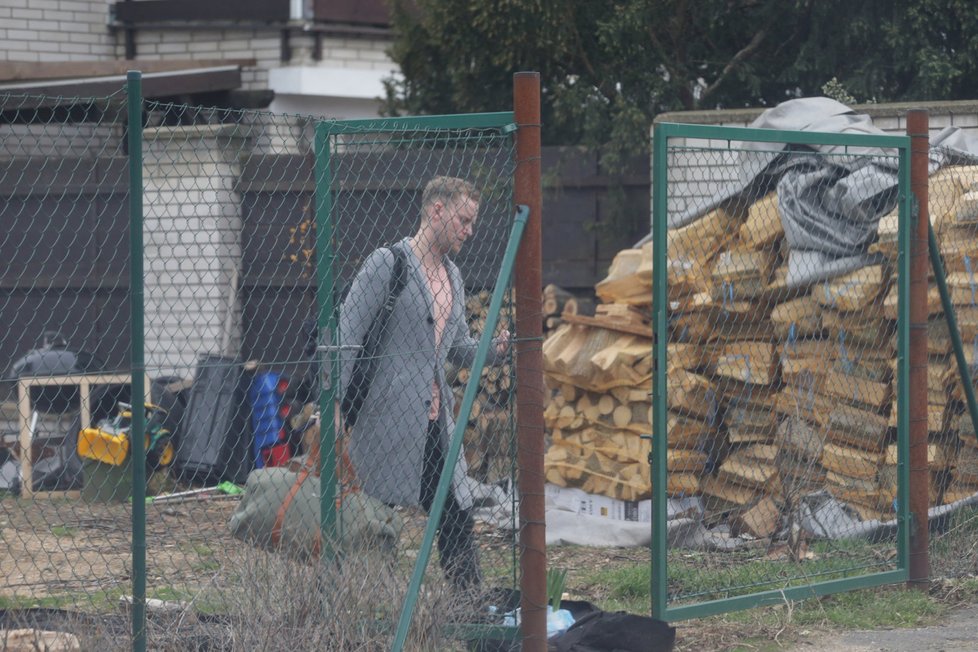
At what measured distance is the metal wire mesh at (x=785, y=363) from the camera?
6.10m

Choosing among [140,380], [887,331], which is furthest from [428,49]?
[140,380]

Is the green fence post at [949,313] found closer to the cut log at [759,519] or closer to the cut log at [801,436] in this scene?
the cut log at [801,436]

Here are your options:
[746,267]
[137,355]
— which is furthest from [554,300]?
[137,355]

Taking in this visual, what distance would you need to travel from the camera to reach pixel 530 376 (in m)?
4.10

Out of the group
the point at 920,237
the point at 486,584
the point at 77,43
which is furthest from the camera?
the point at 77,43

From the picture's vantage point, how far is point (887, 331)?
244 inches

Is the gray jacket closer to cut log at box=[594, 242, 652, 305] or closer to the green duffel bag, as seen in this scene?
the green duffel bag

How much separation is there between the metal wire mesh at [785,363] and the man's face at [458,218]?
176 centimetres

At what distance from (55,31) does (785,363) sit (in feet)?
Result: 29.6

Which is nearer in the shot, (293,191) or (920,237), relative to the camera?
(920,237)

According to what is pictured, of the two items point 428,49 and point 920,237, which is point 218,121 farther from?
point 920,237

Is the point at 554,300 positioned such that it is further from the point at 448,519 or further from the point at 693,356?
the point at 448,519

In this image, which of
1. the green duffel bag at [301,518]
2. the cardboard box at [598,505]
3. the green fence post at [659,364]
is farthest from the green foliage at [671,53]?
the green duffel bag at [301,518]

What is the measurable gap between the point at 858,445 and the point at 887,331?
606mm
